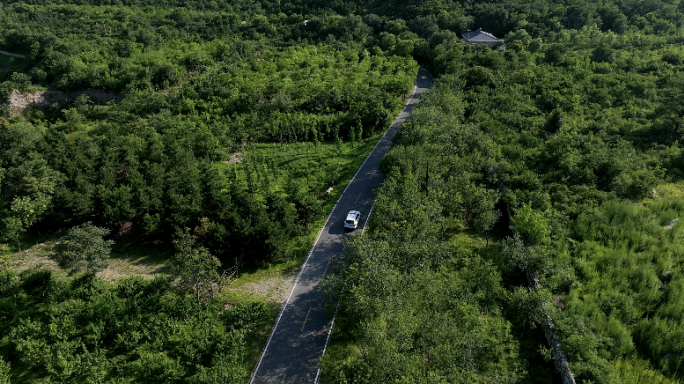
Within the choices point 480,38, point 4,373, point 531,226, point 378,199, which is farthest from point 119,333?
point 480,38

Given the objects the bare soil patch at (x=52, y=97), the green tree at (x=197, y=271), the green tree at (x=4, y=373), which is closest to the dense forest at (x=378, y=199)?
the green tree at (x=197, y=271)

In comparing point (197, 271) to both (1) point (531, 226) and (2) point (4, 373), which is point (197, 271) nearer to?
(2) point (4, 373)

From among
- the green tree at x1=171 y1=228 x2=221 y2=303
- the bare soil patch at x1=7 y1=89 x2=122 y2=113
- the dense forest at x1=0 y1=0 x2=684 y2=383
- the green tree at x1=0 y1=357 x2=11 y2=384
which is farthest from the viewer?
the bare soil patch at x1=7 y1=89 x2=122 y2=113

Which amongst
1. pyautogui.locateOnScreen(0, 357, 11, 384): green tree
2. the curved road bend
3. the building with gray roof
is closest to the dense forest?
pyautogui.locateOnScreen(0, 357, 11, 384): green tree

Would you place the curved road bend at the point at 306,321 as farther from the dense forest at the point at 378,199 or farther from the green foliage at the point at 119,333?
the green foliage at the point at 119,333

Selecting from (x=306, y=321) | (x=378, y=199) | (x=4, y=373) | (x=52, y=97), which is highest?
(x=52, y=97)

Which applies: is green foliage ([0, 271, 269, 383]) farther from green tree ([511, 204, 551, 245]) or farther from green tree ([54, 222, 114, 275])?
green tree ([511, 204, 551, 245])
